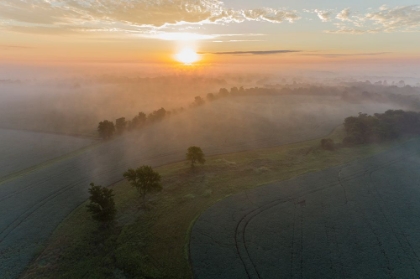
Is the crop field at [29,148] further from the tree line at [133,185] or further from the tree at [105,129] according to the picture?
the tree line at [133,185]

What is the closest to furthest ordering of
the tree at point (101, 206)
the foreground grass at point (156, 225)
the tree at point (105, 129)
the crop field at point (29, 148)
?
1. the foreground grass at point (156, 225)
2. the tree at point (101, 206)
3. the crop field at point (29, 148)
4. the tree at point (105, 129)

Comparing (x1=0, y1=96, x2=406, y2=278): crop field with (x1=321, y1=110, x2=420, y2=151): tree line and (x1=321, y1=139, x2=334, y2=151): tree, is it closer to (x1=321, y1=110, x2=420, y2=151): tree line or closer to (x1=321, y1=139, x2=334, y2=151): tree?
(x1=321, y1=139, x2=334, y2=151): tree

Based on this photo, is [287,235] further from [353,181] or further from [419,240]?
[353,181]

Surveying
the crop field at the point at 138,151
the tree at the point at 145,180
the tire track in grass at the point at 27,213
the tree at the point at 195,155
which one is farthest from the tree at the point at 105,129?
the tree at the point at 145,180

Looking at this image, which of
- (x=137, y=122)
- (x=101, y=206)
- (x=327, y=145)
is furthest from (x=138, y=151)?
(x=327, y=145)

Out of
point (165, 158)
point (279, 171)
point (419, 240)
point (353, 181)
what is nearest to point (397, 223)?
point (419, 240)
